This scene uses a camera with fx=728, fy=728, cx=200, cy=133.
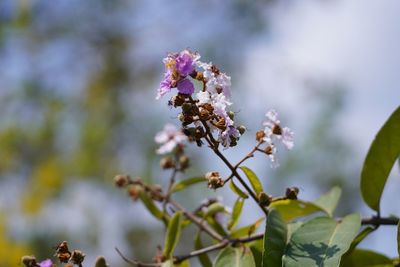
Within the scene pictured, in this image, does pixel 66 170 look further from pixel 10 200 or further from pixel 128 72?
pixel 128 72

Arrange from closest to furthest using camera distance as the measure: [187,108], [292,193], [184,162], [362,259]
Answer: [187,108] < [292,193] < [362,259] < [184,162]

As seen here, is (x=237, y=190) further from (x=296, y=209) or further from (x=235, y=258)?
(x=296, y=209)

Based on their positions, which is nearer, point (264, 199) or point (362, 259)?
point (264, 199)

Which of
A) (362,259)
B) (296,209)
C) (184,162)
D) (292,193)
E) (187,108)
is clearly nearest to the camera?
(187,108)

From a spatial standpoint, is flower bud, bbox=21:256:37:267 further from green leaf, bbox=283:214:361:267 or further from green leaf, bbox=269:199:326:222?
green leaf, bbox=269:199:326:222

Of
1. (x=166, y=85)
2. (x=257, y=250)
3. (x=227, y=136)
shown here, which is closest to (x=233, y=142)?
(x=227, y=136)

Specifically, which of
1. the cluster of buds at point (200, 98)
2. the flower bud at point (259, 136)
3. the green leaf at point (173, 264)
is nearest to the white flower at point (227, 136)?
the cluster of buds at point (200, 98)
